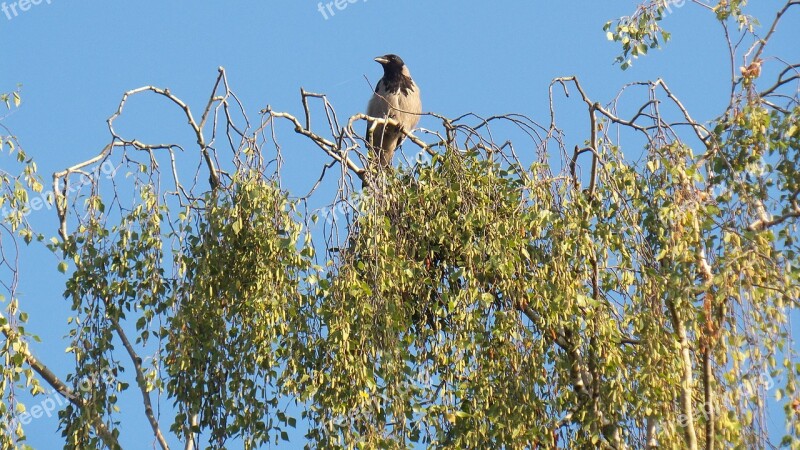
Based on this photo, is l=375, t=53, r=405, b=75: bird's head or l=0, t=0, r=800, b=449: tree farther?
l=375, t=53, r=405, b=75: bird's head

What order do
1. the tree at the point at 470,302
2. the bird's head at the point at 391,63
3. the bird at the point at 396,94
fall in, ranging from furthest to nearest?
the bird's head at the point at 391,63 → the bird at the point at 396,94 → the tree at the point at 470,302

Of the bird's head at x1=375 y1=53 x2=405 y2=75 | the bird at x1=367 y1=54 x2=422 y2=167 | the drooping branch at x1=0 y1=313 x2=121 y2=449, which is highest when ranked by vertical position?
the bird's head at x1=375 y1=53 x2=405 y2=75

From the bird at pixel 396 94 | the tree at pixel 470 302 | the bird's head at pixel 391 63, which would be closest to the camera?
the tree at pixel 470 302

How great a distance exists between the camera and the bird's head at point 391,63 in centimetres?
908

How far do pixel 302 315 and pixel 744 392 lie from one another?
5.79ft

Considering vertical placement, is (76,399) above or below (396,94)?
below

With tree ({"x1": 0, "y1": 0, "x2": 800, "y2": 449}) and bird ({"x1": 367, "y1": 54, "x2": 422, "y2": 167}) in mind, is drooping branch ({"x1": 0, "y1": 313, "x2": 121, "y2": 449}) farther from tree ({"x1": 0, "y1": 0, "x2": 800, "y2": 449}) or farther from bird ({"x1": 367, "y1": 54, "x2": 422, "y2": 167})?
bird ({"x1": 367, "y1": 54, "x2": 422, "y2": 167})

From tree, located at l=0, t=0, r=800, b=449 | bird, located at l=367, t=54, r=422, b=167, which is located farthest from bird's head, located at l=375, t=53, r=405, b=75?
tree, located at l=0, t=0, r=800, b=449

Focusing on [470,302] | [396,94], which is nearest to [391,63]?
[396,94]

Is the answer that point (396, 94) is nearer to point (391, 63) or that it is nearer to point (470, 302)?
point (391, 63)

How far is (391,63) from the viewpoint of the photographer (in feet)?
30.0

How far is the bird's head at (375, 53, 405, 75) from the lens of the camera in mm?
9078

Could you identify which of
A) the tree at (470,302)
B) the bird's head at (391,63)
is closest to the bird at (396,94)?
the bird's head at (391,63)

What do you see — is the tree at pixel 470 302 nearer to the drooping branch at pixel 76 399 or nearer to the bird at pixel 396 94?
the drooping branch at pixel 76 399
